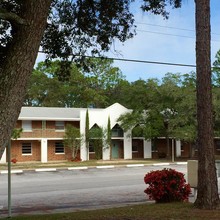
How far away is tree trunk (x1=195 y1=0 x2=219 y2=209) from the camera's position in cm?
945

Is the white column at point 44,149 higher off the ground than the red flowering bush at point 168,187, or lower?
higher

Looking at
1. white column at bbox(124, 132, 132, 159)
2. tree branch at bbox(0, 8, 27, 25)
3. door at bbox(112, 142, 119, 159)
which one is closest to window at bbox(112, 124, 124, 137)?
white column at bbox(124, 132, 132, 159)

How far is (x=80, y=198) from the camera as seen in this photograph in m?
15.1

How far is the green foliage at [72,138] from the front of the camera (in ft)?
136

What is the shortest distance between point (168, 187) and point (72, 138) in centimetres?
3079

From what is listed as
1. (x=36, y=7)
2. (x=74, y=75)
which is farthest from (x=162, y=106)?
(x=36, y=7)

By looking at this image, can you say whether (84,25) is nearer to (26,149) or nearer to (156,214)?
(156,214)

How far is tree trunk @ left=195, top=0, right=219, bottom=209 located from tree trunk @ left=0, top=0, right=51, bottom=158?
14.9ft

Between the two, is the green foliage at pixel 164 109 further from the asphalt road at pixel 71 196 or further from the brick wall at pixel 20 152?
the asphalt road at pixel 71 196

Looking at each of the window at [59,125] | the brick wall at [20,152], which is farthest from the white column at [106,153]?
the brick wall at [20,152]

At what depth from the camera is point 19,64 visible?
18.8 feet

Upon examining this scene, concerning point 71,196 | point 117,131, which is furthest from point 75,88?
point 71,196

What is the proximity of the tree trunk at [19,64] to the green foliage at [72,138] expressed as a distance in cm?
3535

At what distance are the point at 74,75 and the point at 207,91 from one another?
49411 mm
